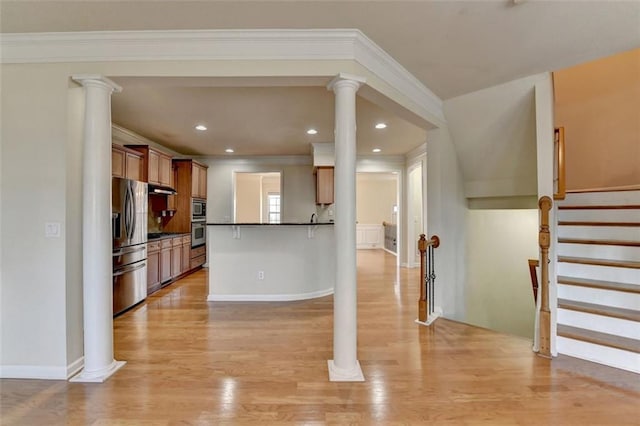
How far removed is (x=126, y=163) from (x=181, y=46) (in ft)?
9.13

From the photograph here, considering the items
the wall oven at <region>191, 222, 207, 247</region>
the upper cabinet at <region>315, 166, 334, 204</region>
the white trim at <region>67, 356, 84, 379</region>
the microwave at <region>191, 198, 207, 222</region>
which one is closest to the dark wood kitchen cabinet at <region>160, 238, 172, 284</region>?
the wall oven at <region>191, 222, 207, 247</region>

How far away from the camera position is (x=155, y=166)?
16.6ft

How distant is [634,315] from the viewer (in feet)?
8.18

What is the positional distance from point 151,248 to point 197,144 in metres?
2.22

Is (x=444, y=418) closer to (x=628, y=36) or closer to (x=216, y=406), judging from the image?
(x=216, y=406)

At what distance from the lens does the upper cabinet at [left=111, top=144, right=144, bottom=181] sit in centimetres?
404

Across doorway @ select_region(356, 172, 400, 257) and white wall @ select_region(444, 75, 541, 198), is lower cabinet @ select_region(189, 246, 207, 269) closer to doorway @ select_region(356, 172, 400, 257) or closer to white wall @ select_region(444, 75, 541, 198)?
white wall @ select_region(444, 75, 541, 198)

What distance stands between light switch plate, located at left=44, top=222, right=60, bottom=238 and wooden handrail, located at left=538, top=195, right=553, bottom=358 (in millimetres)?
3936

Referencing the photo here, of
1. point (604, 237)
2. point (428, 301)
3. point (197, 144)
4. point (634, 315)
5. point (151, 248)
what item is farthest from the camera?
point (197, 144)

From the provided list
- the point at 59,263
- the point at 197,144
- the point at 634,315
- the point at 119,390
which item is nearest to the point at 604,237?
the point at 634,315

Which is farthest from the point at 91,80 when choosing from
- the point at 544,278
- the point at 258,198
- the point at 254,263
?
the point at 258,198

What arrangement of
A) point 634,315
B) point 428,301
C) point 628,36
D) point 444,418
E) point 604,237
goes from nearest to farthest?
point 444,418 → point 628,36 → point 634,315 → point 604,237 → point 428,301

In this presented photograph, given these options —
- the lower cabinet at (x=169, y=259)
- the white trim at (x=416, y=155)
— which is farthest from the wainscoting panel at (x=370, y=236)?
the lower cabinet at (x=169, y=259)

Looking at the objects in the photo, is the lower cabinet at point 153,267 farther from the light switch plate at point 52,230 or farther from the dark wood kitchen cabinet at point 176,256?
the light switch plate at point 52,230
